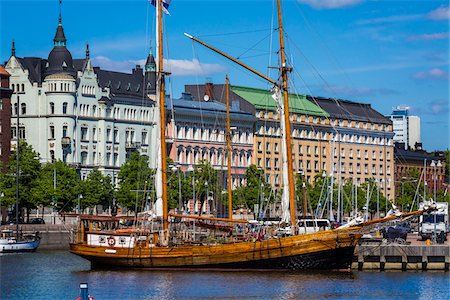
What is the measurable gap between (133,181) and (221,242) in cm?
6605

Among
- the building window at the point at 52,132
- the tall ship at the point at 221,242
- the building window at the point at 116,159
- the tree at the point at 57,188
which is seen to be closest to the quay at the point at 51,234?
the tree at the point at 57,188

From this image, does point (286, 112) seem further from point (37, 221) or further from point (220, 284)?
point (37, 221)

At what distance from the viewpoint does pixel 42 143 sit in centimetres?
18612

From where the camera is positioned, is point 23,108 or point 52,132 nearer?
point 52,132

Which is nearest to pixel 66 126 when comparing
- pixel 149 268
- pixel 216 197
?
pixel 216 197

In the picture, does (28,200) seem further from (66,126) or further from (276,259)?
(276,259)

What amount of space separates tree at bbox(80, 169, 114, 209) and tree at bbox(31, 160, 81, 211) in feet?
3.95

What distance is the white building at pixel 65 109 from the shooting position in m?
186

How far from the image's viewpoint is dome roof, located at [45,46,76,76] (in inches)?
7288

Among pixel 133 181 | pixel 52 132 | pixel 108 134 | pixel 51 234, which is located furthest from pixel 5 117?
pixel 51 234

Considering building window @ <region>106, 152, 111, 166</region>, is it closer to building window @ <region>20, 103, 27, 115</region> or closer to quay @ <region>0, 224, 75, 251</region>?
building window @ <region>20, 103, 27, 115</region>

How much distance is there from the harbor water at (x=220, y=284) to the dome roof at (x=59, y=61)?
82.6m

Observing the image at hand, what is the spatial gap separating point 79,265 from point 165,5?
21534 mm

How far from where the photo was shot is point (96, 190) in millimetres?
166125
